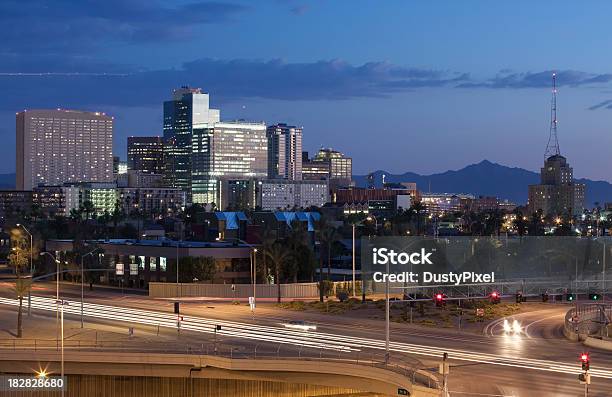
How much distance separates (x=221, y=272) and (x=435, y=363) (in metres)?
56.5

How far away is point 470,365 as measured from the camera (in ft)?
175

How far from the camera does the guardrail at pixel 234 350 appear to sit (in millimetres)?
49812

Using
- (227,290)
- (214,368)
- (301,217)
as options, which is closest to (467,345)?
(214,368)

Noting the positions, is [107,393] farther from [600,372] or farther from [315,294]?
[315,294]

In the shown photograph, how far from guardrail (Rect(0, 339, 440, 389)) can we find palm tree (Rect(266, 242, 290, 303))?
32.1m

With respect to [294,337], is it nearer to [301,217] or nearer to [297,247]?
[297,247]

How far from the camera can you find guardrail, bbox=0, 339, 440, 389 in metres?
49.8

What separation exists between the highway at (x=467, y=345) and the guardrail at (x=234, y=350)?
1542 mm

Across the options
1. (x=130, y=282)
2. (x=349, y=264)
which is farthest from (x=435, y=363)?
(x=349, y=264)

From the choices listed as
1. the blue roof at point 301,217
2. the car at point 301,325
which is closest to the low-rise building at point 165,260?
the car at point 301,325

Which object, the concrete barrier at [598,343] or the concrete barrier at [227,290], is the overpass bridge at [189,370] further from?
the concrete barrier at [227,290]

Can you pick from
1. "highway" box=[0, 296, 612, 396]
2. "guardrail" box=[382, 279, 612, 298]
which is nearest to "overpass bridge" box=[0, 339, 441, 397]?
"highway" box=[0, 296, 612, 396]

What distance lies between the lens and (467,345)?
62.5 metres

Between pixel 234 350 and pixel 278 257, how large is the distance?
39560 millimetres
